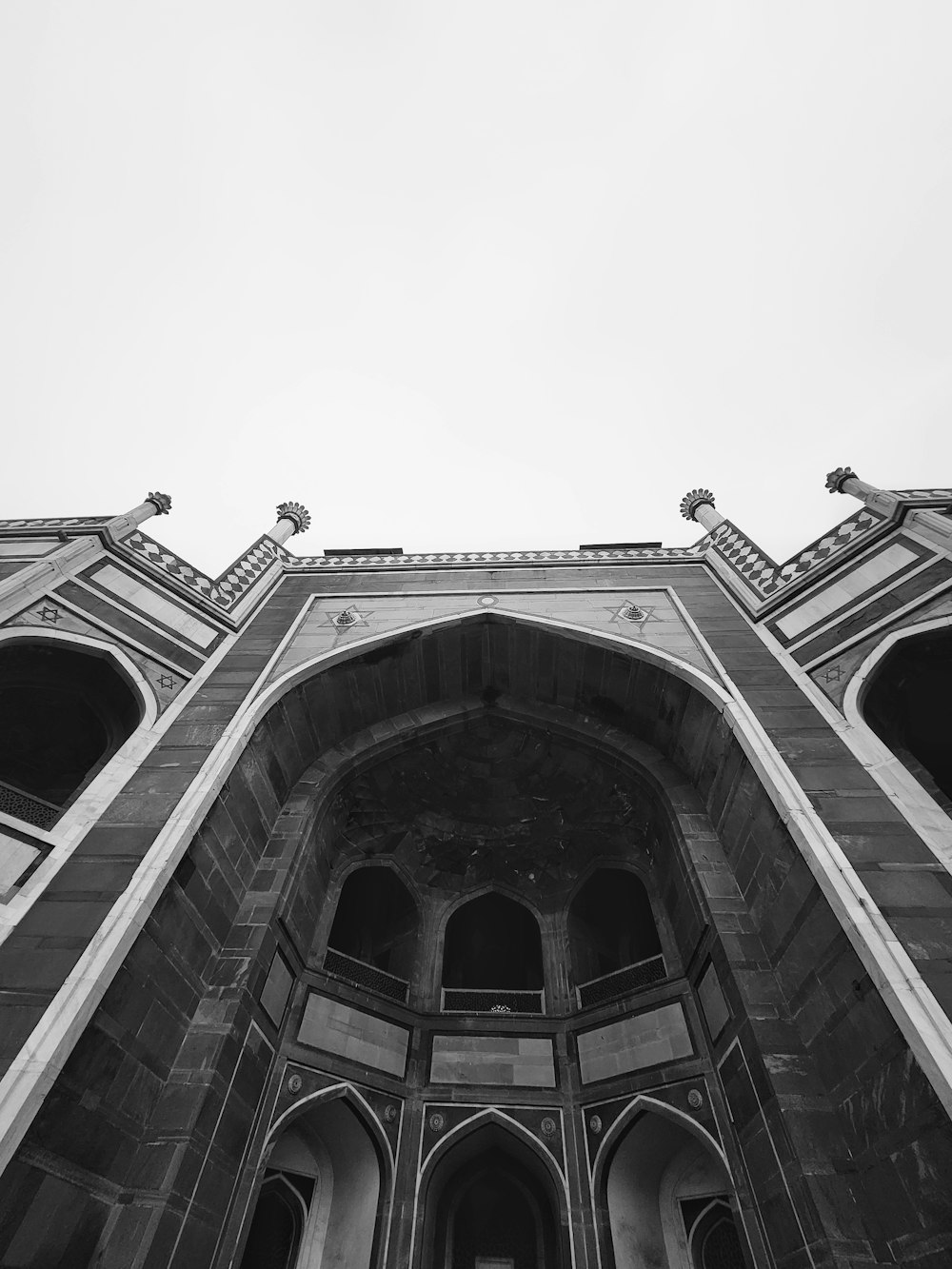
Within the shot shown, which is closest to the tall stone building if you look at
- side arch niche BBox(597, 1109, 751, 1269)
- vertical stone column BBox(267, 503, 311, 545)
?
side arch niche BBox(597, 1109, 751, 1269)

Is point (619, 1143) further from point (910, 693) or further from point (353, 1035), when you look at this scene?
point (910, 693)

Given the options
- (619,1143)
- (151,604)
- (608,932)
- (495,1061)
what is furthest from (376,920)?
(151,604)

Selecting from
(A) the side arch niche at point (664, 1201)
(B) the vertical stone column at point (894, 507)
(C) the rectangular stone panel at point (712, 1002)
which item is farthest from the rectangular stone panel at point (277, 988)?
(B) the vertical stone column at point (894, 507)

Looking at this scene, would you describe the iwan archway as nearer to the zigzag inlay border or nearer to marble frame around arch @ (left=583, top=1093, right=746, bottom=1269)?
marble frame around arch @ (left=583, top=1093, right=746, bottom=1269)

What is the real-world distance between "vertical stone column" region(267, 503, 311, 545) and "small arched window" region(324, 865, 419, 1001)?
6.92 m

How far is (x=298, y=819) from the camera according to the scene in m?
9.10

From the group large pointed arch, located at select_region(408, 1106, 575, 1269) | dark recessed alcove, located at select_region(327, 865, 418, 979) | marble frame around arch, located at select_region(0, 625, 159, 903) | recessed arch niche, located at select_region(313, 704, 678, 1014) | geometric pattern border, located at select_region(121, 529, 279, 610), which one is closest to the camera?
marble frame around arch, located at select_region(0, 625, 159, 903)

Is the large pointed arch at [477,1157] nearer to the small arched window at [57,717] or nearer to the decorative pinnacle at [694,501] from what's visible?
the small arched window at [57,717]

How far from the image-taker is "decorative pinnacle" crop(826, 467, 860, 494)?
10312mm

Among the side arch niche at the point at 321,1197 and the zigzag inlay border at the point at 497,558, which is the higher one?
the zigzag inlay border at the point at 497,558

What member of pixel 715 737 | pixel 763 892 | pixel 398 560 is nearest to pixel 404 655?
pixel 398 560

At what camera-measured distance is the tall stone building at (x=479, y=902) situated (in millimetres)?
5340

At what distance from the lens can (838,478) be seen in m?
10.4

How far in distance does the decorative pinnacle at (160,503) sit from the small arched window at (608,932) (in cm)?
981
